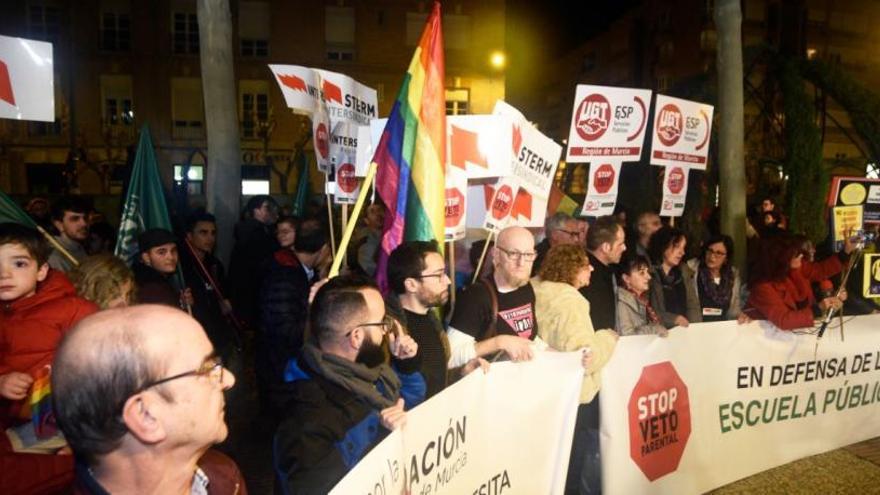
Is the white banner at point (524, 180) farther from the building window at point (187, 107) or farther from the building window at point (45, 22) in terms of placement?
the building window at point (45, 22)

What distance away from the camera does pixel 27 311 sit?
10.2ft

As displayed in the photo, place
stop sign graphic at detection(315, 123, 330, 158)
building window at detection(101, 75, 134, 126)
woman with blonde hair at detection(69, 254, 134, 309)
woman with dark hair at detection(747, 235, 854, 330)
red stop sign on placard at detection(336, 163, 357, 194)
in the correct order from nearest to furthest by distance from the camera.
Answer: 1. woman with blonde hair at detection(69, 254, 134, 309)
2. woman with dark hair at detection(747, 235, 854, 330)
3. stop sign graphic at detection(315, 123, 330, 158)
4. red stop sign on placard at detection(336, 163, 357, 194)
5. building window at detection(101, 75, 134, 126)

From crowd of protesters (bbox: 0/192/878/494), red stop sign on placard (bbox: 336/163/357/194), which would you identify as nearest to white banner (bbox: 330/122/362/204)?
red stop sign on placard (bbox: 336/163/357/194)

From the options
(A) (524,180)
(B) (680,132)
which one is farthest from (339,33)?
(A) (524,180)

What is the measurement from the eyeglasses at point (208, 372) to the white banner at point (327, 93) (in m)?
4.21

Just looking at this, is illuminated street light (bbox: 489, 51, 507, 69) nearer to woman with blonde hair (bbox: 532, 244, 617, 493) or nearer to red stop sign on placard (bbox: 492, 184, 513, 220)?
red stop sign on placard (bbox: 492, 184, 513, 220)

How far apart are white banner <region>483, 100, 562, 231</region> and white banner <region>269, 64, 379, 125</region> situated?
1589mm

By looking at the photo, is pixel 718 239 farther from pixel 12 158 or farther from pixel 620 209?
pixel 12 158

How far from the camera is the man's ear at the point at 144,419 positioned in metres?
1.56

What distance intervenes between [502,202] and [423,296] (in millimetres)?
2089

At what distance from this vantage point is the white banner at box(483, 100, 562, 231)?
5.33 m

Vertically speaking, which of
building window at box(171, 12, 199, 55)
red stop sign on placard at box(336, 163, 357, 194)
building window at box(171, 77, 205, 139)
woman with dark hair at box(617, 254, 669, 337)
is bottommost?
woman with dark hair at box(617, 254, 669, 337)

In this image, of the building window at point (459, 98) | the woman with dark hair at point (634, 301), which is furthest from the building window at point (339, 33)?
the woman with dark hair at point (634, 301)

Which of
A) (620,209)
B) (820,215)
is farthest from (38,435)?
(820,215)
